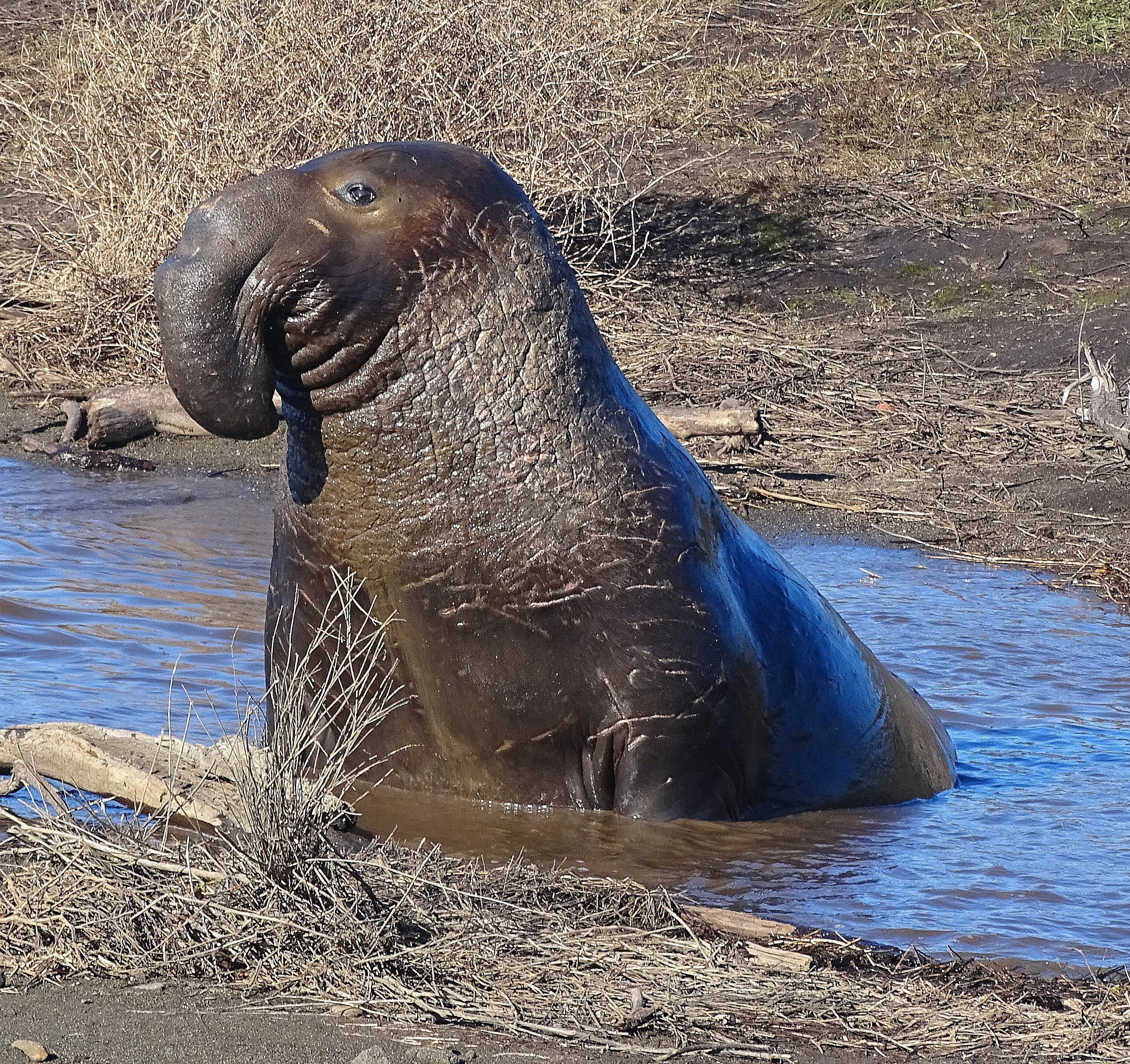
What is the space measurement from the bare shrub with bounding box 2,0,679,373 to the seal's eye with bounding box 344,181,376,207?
6.65 m

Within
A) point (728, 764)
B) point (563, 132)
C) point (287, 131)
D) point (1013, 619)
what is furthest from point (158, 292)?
point (563, 132)

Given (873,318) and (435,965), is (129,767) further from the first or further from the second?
(873,318)

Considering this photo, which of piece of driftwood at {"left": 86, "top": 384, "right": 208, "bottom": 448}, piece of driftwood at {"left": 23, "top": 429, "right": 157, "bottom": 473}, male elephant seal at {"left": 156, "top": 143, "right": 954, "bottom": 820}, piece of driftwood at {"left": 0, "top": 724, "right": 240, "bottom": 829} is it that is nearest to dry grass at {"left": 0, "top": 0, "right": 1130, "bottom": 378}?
piece of driftwood at {"left": 86, "top": 384, "right": 208, "bottom": 448}

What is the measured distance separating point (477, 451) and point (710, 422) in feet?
20.0

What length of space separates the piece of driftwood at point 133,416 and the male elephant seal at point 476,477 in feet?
20.7

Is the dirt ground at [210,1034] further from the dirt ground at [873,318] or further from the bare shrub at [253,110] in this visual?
the bare shrub at [253,110]

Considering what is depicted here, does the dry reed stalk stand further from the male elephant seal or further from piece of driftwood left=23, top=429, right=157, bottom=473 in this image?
piece of driftwood left=23, top=429, right=157, bottom=473

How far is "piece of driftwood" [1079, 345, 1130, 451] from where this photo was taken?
1093 centimetres

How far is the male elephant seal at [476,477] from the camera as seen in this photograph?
468cm

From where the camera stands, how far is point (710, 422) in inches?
424

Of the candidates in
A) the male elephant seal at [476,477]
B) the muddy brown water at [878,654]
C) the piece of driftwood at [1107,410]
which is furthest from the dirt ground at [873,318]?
the male elephant seal at [476,477]

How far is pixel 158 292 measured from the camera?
4.63m

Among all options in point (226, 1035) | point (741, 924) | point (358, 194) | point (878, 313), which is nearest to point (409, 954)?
point (226, 1035)

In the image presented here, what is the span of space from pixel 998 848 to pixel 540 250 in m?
2.25
